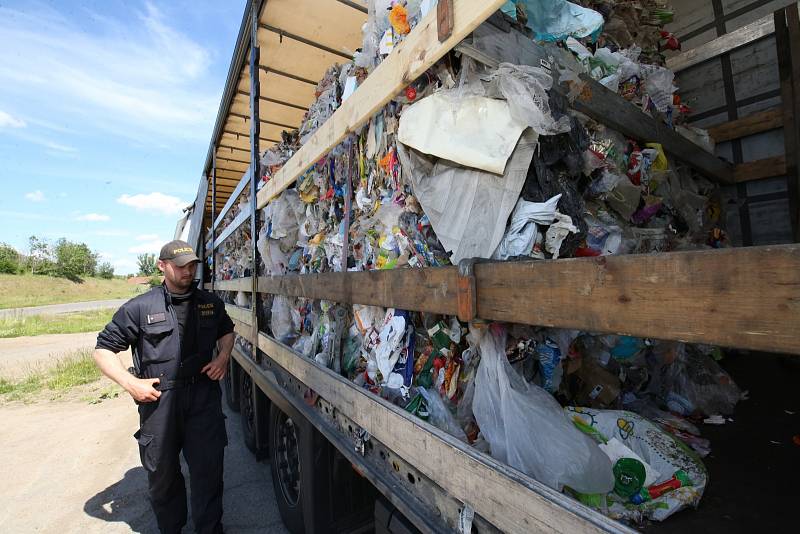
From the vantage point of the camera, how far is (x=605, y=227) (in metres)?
1.63

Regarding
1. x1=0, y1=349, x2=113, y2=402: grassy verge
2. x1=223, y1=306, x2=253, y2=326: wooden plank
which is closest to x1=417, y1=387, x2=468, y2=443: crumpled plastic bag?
x1=223, y1=306, x2=253, y2=326: wooden plank

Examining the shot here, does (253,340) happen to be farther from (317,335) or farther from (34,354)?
(34,354)

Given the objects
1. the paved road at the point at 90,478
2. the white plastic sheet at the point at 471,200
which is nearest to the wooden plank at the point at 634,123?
the white plastic sheet at the point at 471,200

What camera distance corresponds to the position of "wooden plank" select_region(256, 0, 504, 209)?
1.09 meters

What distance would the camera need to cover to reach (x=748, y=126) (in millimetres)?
3295

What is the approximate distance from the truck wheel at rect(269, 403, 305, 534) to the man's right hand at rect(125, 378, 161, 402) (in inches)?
30.6

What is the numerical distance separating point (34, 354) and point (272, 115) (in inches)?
431

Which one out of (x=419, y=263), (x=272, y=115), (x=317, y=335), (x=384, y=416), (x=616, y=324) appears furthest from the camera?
(x=272, y=115)

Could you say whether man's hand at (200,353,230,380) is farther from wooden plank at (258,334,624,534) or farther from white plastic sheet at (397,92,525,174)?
white plastic sheet at (397,92,525,174)

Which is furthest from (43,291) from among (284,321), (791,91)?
(791,91)

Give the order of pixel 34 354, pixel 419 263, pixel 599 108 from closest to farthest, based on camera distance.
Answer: pixel 419 263 → pixel 599 108 → pixel 34 354

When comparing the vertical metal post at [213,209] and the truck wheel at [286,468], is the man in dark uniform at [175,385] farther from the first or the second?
the vertical metal post at [213,209]

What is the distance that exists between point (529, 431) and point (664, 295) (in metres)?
0.59

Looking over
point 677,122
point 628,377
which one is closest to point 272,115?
point 677,122
